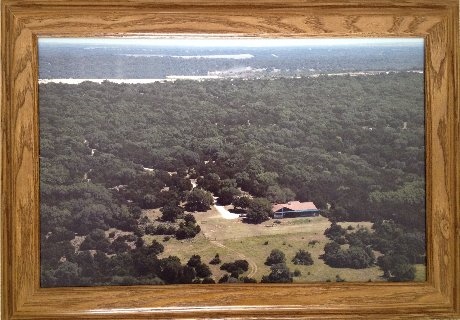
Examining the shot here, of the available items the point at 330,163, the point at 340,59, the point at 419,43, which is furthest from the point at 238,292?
the point at 419,43

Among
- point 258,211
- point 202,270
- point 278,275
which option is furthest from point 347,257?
point 202,270

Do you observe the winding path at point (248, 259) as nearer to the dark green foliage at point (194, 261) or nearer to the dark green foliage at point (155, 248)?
the dark green foliage at point (194, 261)

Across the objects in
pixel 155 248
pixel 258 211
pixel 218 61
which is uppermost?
pixel 218 61

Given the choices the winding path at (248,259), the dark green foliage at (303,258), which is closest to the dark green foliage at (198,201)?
the winding path at (248,259)

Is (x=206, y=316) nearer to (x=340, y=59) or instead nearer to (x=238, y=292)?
(x=238, y=292)

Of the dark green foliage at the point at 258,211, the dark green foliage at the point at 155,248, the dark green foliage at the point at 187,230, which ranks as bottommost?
the dark green foliage at the point at 155,248

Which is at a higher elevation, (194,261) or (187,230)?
(187,230)

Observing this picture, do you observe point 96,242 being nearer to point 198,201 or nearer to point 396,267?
point 198,201
